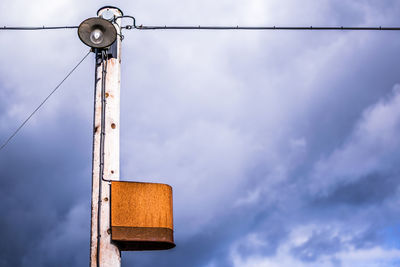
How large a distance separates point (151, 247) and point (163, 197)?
70 centimetres

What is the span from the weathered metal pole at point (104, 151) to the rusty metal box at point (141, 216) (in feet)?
0.36

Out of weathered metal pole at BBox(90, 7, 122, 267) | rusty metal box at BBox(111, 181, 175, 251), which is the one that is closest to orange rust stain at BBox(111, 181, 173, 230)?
rusty metal box at BBox(111, 181, 175, 251)

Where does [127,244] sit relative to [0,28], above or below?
below

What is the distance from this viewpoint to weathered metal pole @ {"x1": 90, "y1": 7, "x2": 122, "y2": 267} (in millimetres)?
5871

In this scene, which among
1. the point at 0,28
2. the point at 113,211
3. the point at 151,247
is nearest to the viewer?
the point at 113,211

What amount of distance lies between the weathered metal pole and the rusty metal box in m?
0.11

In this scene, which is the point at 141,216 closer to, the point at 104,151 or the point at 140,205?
the point at 140,205

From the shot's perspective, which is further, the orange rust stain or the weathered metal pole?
the orange rust stain

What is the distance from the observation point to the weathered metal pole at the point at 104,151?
5871 millimetres

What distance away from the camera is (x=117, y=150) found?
6.30 m

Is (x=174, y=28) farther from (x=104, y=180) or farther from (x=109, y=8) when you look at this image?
(x=104, y=180)

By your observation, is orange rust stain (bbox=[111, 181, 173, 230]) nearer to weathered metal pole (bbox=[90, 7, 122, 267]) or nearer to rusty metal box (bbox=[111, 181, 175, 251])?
rusty metal box (bbox=[111, 181, 175, 251])

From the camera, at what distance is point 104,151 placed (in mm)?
6176

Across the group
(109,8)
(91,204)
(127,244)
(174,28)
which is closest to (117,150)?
(91,204)
